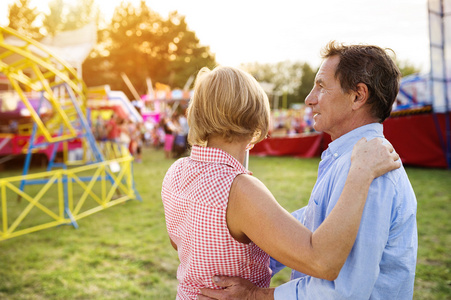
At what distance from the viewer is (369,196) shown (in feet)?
4.07

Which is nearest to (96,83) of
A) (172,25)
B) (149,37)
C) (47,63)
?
(149,37)

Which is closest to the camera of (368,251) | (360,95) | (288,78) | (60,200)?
(368,251)

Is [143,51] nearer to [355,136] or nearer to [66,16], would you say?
[66,16]

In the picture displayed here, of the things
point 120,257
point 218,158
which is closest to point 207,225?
point 218,158

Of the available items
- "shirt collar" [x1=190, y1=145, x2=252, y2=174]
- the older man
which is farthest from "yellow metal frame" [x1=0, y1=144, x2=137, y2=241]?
the older man

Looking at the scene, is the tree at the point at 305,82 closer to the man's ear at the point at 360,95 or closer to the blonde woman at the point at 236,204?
→ the man's ear at the point at 360,95

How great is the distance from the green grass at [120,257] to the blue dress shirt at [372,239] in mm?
2734

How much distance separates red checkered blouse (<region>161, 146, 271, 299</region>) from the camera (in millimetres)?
1356

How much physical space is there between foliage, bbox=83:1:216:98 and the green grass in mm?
40236

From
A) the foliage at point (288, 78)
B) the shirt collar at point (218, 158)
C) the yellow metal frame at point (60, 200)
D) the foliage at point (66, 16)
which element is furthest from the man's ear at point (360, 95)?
the foliage at point (288, 78)

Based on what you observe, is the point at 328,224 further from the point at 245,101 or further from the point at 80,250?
the point at 80,250

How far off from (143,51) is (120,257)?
52.1 meters

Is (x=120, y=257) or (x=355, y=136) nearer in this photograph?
(x=355, y=136)

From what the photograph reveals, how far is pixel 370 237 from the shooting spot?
4.02 feet
